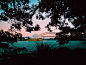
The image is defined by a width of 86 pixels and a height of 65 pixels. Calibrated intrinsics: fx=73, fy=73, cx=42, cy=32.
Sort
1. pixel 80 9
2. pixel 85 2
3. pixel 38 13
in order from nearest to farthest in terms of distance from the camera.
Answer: pixel 85 2
pixel 80 9
pixel 38 13

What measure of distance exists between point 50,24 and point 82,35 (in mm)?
3121

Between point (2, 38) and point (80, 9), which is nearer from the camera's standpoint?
point (2, 38)

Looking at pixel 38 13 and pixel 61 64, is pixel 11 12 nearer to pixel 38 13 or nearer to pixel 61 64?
pixel 38 13

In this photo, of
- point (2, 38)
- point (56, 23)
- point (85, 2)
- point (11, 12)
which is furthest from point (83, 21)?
point (2, 38)

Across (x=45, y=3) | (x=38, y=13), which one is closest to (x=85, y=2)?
(x=45, y=3)

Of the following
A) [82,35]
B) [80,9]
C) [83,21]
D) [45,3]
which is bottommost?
[82,35]

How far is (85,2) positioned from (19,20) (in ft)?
16.2

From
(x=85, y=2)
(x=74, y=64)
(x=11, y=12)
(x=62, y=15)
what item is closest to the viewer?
(x=74, y=64)

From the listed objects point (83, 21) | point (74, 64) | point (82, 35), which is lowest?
point (74, 64)

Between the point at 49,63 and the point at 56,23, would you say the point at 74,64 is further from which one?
the point at 56,23

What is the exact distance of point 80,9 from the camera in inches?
240

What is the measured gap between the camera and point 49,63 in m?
3.76

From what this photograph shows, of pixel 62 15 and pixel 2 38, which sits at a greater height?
pixel 62 15

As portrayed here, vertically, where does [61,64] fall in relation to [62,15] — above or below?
below
